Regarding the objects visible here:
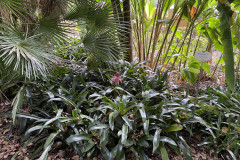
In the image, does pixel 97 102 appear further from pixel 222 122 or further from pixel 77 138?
pixel 222 122

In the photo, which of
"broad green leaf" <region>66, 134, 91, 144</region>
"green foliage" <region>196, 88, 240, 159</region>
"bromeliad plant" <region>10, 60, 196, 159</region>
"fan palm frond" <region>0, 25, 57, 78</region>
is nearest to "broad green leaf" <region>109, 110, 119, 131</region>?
"bromeliad plant" <region>10, 60, 196, 159</region>

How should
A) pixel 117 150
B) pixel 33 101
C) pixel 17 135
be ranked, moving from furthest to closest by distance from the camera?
pixel 33 101 → pixel 17 135 → pixel 117 150

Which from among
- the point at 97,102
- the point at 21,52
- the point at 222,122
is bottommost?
the point at 222,122

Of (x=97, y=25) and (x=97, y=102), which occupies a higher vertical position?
(x=97, y=25)

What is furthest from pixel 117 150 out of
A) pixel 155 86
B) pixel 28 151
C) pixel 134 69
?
pixel 134 69

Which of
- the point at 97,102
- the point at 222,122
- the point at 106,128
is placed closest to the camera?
the point at 106,128

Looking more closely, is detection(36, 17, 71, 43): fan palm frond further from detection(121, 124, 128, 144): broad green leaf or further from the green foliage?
the green foliage

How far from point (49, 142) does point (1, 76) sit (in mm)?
598

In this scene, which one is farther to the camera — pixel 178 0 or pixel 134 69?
pixel 134 69

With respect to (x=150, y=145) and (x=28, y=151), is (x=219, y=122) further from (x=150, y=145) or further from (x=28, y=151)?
(x=28, y=151)

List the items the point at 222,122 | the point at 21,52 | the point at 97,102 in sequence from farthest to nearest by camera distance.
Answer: the point at 97,102
the point at 222,122
the point at 21,52

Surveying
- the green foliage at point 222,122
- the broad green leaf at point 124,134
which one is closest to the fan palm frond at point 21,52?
the broad green leaf at point 124,134

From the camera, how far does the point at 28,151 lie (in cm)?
104

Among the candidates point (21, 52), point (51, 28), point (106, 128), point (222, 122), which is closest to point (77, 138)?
point (106, 128)
